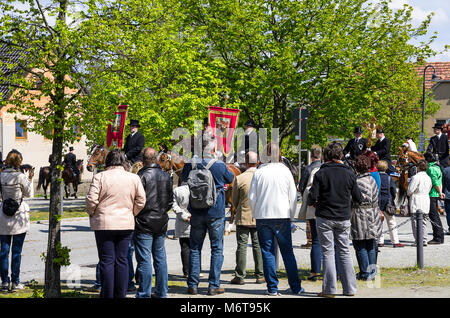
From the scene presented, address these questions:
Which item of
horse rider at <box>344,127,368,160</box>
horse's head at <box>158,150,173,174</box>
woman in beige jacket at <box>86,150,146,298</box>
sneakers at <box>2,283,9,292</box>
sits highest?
horse rider at <box>344,127,368,160</box>

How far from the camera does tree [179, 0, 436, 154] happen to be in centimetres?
2689

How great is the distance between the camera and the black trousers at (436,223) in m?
14.0

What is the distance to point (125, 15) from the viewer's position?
8.74 m

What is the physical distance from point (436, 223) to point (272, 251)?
6.87m

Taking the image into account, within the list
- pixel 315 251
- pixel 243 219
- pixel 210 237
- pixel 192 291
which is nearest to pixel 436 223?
pixel 315 251

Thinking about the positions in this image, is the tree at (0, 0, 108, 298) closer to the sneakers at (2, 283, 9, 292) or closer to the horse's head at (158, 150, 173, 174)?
the sneakers at (2, 283, 9, 292)

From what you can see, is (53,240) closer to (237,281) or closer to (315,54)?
(237,281)

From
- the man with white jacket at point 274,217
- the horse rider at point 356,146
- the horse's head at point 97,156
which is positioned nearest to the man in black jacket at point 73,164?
the horse's head at point 97,156

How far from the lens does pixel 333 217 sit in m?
8.39

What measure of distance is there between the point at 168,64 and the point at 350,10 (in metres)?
10.5

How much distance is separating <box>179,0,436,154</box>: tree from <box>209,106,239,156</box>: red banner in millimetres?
10664

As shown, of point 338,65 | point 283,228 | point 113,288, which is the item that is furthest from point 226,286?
point 338,65

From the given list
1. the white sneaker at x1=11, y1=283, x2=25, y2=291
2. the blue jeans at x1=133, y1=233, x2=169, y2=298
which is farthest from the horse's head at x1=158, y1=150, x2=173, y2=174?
the blue jeans at x1=133, y1=233, x2=169, y2=298
